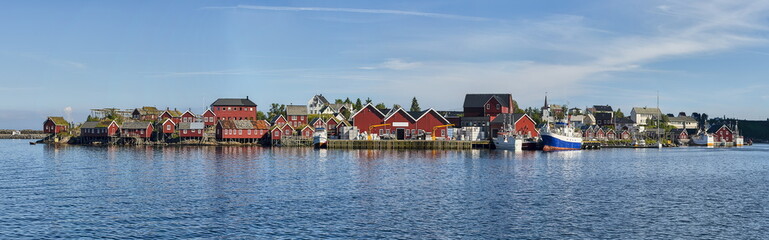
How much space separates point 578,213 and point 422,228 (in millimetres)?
9066

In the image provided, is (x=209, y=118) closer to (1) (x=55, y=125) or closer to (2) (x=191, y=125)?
(2) (x=191, y=125)

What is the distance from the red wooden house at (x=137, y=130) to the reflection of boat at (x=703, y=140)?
4719 inches

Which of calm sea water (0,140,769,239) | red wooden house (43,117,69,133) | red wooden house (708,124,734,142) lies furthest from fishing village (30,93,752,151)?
calm sea water (0,140,769,239)

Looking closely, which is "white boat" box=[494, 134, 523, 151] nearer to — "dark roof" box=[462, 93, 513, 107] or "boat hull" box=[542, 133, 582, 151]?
"boat hull" box=[542, 133, 582, 151]

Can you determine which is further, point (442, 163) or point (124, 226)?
point (442, 163)

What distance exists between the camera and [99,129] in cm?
12656

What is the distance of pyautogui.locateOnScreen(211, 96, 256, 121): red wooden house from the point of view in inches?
5039

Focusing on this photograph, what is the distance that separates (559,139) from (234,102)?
204ft

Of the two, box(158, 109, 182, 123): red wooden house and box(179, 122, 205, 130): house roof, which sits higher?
box(158, 109, 182, 123): red wooden house

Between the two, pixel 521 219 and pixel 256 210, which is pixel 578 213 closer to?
pixel 521 219

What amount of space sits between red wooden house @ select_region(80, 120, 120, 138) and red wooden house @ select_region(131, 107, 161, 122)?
10.9 m

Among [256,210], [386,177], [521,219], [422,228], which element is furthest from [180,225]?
[386,177]

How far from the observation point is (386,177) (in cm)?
5097

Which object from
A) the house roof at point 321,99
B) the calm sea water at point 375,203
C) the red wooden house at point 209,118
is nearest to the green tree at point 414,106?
the house roof at point 321,99
